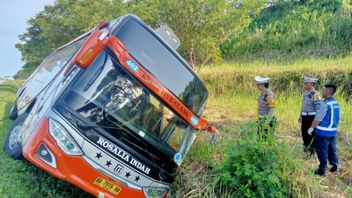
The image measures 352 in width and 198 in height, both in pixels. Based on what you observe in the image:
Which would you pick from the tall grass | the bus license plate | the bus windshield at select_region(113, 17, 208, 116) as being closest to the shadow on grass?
the bus license plate

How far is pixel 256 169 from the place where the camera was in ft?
15.8

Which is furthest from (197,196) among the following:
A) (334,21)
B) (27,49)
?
(27,49)

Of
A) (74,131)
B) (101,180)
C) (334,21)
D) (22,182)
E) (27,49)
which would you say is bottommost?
(22,182)

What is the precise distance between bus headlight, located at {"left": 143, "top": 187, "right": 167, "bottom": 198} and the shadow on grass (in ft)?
3.42

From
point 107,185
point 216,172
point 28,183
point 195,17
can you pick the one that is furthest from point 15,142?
point 195,17

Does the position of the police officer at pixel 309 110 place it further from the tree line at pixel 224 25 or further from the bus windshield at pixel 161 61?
the tree line at pixel 224 25

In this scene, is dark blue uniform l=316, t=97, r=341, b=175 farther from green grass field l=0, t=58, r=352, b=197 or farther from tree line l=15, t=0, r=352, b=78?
tree line l=15, t=0, r=352, b=78

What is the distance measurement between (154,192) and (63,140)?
140 centimetres

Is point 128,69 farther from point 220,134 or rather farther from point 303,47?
point 303,47

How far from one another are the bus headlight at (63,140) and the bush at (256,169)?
197 cm

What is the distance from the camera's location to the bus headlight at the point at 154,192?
15.6 feet

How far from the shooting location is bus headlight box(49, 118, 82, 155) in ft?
14.0

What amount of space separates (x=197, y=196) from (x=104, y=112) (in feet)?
5.80

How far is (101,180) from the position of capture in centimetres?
444
